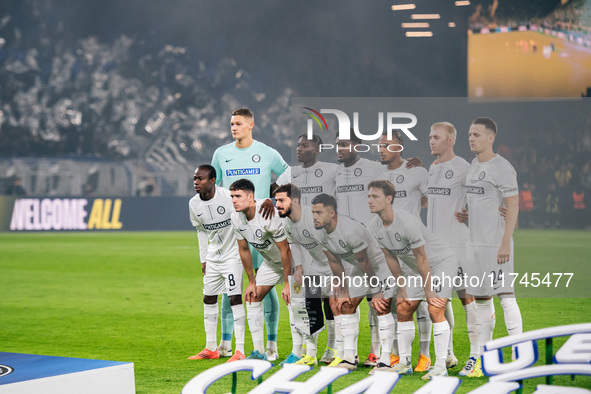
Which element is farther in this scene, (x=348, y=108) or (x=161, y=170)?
(x=161, y=170)

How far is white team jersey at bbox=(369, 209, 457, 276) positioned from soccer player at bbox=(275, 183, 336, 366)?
56cm

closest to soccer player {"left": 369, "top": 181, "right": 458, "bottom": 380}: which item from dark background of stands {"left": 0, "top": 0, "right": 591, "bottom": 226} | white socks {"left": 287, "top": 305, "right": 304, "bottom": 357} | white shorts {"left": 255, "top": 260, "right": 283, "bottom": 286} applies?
white socks {"left": 287, "top": 305, "right": 304, "bottom": 357}

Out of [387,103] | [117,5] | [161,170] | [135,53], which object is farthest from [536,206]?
[117,5]

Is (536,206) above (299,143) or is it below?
below

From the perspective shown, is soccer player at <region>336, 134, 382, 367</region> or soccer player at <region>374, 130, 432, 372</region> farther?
soccer player at <region>336, 134, 382, 367</region>

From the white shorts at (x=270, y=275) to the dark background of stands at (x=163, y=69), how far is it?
24.0 m

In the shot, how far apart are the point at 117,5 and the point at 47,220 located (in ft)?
64.9

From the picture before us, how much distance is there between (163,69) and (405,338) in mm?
34757

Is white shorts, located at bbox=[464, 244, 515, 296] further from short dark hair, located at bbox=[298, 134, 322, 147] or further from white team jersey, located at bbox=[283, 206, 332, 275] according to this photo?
short dark hair, located at bbox=[298, 134, 322, 147]

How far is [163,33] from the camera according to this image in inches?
1601

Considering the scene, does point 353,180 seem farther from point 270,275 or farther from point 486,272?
point 486,272

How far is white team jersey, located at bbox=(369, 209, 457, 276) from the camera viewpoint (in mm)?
5605

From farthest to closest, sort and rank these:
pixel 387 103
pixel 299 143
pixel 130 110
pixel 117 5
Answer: pixel 117 5
pixel 130 110
pixel 299 143
pixel 387 103

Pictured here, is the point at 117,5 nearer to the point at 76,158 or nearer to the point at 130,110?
the point at 130,110
